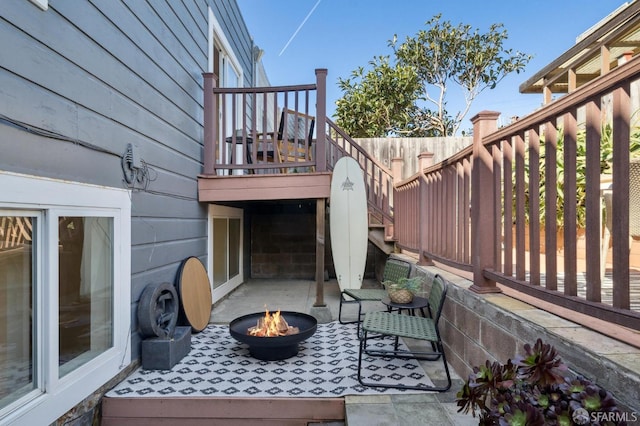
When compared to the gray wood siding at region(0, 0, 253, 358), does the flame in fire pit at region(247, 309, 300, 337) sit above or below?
below

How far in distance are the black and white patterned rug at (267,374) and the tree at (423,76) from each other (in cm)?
824

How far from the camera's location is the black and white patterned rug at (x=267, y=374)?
2.21m

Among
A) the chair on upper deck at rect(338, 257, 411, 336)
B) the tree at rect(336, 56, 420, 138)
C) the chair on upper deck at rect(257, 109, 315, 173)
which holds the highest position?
the tree at rect(336, 56, 420, 138)

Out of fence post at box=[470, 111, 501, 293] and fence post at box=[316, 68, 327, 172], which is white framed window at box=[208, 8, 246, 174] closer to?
fence post at box=[316, 68, 327, 172]

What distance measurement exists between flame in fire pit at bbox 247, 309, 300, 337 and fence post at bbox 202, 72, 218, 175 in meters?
1.69

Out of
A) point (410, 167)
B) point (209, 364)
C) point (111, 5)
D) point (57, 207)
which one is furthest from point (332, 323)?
point (410, 167)

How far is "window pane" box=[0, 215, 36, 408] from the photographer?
1.57m

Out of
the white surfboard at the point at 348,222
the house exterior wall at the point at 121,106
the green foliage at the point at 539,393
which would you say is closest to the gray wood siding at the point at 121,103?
the house exterior wall at the point at 121,106

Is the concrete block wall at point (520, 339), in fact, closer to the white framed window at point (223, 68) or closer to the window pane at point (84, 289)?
the window pane at point (84, 289)

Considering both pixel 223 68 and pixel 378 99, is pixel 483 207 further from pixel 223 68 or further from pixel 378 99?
pixel 378 99

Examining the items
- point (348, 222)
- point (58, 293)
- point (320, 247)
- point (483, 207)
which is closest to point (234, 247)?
point (348, 222)

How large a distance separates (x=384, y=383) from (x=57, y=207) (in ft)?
6.69

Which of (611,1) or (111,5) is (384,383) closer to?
(111,5)

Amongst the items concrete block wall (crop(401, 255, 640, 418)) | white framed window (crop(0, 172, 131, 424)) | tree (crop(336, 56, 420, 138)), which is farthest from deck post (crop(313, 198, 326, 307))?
→ tree (crop(336, 56, 420, 138))
